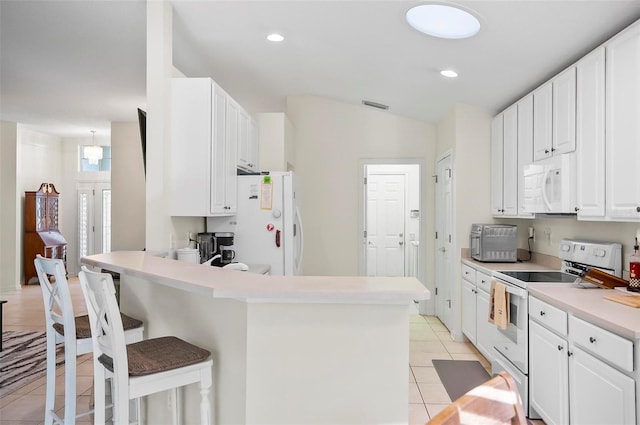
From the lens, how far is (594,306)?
7.75 ft

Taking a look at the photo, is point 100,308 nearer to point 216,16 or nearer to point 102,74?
point 216,16

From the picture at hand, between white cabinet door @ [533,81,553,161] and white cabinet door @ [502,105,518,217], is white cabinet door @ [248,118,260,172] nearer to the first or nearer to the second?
white cabinet door @ [502,105,518,217]

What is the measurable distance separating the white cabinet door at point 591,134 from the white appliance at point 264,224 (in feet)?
7.75

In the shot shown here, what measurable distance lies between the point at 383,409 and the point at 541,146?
2.68 metres

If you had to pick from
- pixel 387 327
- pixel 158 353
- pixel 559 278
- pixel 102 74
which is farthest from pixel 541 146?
pixel 102 74

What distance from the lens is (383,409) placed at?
5.71 feet

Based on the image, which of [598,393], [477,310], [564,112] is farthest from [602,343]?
[477,310]

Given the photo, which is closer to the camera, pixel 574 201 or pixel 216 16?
pixel 574 201

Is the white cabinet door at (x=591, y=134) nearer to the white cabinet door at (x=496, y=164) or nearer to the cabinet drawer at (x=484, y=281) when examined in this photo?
the cabinet drawer at (x=484, y=281)

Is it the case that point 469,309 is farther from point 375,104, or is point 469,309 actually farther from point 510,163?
point 375,104

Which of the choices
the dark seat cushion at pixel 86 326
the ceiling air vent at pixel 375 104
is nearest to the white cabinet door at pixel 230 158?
the dark seat cushion at pixel 86 326

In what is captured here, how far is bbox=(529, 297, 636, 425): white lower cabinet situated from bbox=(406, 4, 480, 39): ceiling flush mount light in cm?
188

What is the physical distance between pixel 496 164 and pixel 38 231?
7571mm

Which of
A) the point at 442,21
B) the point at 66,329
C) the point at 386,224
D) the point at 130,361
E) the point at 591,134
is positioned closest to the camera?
the point at 130,361
